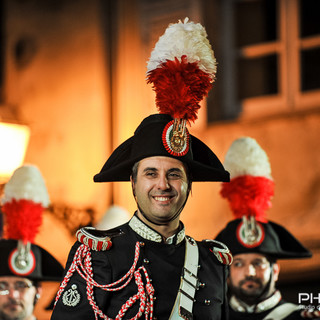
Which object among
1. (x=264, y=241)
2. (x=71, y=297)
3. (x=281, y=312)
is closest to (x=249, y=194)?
(x=264, y=241)

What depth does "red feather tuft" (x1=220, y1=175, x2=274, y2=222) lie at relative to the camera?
6016 mm

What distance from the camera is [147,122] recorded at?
418cm

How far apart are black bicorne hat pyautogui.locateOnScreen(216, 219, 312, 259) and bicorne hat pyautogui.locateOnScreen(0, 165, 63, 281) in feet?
4.01

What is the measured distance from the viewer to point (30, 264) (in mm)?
6246

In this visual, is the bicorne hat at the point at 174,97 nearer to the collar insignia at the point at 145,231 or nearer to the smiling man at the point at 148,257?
the smiling man at the point at 148,257

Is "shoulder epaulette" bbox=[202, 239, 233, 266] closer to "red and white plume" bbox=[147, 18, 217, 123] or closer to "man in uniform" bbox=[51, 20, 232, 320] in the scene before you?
"man in uniform" bbox=[51, 20, 232, 320]

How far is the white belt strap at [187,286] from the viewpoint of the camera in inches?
156

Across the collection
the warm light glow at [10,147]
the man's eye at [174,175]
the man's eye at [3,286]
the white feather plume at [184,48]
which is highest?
the white feather plume at [184,48]

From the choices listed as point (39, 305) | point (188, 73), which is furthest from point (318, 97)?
point (188, 73)

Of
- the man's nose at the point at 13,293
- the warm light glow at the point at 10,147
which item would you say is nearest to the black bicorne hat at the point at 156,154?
the man's nose at the point at 13,293

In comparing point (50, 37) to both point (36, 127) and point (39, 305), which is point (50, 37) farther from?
point (39, 305)

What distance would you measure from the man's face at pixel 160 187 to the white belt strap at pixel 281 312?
6.97 ft

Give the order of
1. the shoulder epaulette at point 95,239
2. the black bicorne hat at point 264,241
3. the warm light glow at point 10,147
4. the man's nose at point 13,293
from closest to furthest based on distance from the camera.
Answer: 1. the shoulder epaulette at point 95,239
2. the black bicorne hat at point 264,241
3. the man's nose at point 13,293
4. the warm light glow at point 10,147

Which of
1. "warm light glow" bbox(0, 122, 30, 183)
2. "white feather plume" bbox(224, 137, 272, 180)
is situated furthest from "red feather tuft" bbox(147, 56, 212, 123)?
"warm light glow" bbox(0, 122, 30, 183)
